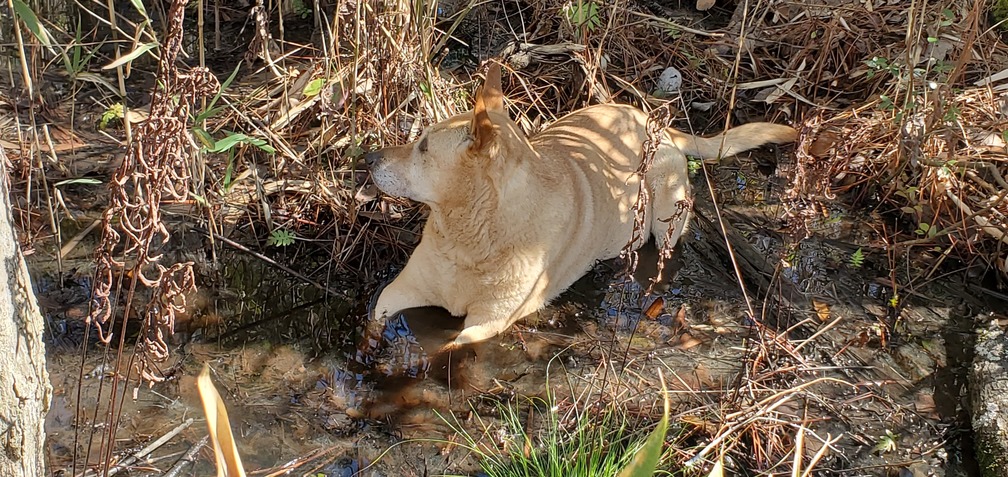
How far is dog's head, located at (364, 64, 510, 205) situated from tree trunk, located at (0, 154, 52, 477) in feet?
5.88

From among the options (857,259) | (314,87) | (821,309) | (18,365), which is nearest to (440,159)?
(314,87)

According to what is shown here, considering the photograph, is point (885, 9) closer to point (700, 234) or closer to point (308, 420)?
point (700, 234)

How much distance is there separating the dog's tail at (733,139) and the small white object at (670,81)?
510 millimetres

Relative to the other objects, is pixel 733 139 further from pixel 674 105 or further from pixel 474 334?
pixel 474 334

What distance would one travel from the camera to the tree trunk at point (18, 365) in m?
1.84

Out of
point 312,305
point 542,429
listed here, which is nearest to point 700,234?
point 542,429

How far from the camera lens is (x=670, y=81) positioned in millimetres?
5410

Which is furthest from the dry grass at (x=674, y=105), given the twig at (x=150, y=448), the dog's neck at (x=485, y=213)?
the twig at (x=150, y=448)

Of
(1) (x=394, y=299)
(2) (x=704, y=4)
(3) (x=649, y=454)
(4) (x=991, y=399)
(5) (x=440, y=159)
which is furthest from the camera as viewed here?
(2) (x=704, y=4)

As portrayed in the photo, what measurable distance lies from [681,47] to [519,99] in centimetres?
126

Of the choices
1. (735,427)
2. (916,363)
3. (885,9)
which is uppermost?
(885,9)

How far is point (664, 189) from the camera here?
463 centimetres

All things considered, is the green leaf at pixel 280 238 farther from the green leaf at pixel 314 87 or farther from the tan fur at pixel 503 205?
the green leaf at pixel 314 87

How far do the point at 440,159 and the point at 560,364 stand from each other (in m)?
1.11
